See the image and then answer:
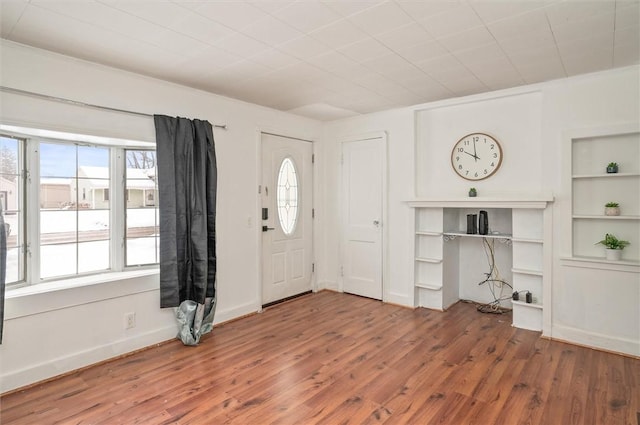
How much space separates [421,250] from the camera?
175 inches

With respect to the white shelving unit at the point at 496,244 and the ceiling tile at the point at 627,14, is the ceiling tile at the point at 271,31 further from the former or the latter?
the white shelving unit at the point at 496,244

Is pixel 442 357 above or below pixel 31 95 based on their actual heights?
below

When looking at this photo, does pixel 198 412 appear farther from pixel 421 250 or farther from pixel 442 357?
pixel 421 250

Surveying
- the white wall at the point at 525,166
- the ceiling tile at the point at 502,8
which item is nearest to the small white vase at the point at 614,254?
the white wall at the point at 525,166

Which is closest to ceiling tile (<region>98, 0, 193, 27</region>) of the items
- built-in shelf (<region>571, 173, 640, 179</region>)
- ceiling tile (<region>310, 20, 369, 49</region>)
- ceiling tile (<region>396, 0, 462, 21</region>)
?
ceiling tile (<region>310, 20, 369, 49</region>)

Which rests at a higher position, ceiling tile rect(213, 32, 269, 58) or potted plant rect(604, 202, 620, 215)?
ceiling tile rect(213, 32, 269, 58)

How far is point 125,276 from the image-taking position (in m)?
3.22

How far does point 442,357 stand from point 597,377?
1105mm

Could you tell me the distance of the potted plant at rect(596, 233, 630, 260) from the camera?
10.4 ft

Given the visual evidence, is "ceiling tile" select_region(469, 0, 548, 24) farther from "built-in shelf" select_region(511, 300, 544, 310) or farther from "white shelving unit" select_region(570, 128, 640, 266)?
"built-in shelf" select_region(511, 300, 544, 310)

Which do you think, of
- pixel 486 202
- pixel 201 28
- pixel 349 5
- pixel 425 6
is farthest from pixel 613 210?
pixel 201 28

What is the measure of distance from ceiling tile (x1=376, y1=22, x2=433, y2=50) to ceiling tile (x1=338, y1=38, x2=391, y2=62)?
0.20ft

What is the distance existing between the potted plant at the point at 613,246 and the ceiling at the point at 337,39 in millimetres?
1509

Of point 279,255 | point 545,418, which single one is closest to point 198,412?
point 545,418
